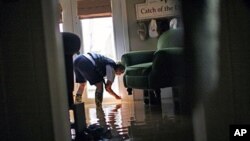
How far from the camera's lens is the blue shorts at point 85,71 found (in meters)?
2.82

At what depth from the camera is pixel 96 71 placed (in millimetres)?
2883

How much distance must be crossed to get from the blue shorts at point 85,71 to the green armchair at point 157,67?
34cm

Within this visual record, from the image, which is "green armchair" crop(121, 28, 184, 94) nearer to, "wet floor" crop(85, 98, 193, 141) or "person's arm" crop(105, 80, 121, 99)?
"wet floor" crop(85, 98, 193, 141)

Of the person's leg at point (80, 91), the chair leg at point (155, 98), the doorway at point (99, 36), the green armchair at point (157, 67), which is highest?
the doorway at point (99, 36)

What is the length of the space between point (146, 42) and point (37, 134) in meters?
2.44

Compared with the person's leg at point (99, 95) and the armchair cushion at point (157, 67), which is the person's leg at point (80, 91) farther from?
the armchair cushion at point (157, 67)

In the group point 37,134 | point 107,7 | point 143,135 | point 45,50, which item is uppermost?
point 107,7

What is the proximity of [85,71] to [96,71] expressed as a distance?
10 centimetres

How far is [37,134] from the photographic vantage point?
90 cm

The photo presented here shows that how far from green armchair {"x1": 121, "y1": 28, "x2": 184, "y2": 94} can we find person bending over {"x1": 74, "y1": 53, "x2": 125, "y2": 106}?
28 cm

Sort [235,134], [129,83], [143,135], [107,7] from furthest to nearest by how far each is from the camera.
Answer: [107,7] < [129,83] < [143,135] < [235,134]

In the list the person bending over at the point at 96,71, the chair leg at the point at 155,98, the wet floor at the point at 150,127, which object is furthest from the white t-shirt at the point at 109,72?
the wet floor at the point at 150,127

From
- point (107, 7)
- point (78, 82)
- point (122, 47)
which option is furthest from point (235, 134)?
point (107, 7)

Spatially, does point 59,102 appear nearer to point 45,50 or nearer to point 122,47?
point 45,50
